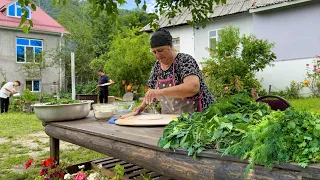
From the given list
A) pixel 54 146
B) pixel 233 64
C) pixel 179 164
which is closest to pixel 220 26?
pixel 233 64

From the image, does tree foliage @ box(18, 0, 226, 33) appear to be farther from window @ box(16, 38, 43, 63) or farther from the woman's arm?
window @ box(16, 38, 43, 63)

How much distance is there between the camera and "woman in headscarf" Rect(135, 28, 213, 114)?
2.50m

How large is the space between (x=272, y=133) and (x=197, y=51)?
1302 centimetres

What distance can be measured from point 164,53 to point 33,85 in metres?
15.8

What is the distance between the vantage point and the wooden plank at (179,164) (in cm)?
107

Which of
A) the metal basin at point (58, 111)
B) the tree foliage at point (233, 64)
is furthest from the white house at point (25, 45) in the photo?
the metal basin at point (58, 111)

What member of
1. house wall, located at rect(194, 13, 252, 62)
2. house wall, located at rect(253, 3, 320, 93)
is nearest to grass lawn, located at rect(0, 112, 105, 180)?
house wall, located at rect(194, 13, 252, 62)

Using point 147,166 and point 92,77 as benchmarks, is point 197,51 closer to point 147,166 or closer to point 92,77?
point 92,77

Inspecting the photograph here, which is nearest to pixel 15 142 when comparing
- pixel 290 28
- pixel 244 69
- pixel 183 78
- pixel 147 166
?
pixel 183 78

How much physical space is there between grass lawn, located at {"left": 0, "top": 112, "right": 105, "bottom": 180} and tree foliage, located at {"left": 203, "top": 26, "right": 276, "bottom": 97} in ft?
15.2

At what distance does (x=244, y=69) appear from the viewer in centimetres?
916

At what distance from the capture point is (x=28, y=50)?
54.3ft

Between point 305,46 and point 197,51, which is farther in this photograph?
point 197,51

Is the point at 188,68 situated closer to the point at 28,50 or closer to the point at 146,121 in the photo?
the point at 146,121
